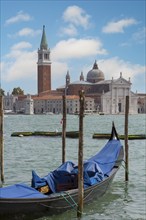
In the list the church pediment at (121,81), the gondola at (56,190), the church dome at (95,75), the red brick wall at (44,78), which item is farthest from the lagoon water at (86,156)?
the church dome at (95,75)

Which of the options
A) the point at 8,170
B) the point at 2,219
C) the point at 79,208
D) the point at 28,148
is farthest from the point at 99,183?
the point at 28,148

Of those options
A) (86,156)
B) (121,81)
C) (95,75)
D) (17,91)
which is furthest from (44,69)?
(86,156)

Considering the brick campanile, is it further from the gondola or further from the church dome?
the gondola

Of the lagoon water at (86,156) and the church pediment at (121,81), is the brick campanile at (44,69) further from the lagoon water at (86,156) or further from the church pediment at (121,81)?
the lagoon water at (86,156)

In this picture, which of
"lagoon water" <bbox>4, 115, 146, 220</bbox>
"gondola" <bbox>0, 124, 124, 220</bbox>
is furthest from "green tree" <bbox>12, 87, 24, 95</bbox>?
"gondola" <bbox>0, 124, 124, 220</bbox>

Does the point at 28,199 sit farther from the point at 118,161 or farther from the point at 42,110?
the point at 42,110

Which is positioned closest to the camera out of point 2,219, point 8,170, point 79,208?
point 2,219

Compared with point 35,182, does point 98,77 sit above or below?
above
